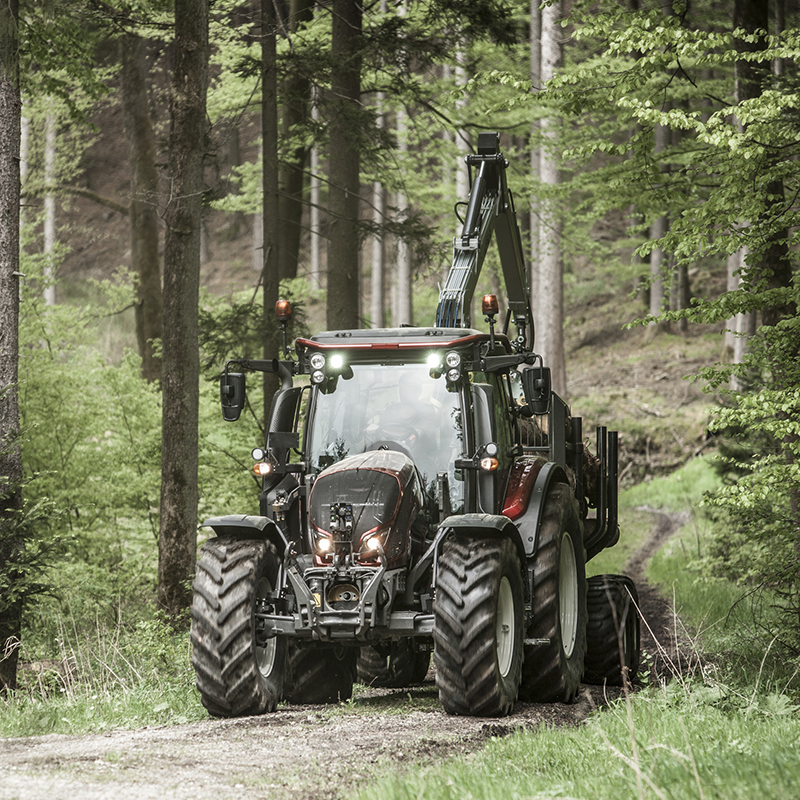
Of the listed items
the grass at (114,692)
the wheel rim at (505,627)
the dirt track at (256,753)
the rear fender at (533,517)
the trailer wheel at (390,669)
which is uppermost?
the rear fender at (533,517)

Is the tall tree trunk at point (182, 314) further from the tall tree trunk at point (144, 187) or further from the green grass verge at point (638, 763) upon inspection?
the tall tree trunk at point (144, 187)

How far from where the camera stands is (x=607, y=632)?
28.4 feet

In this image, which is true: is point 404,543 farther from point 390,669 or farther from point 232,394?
Result: point 390,669

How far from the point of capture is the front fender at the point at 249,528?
690 centimetres

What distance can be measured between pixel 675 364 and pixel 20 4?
20465 mm

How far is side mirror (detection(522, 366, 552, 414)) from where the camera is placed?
708 centimetres

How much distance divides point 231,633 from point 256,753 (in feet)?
4.62

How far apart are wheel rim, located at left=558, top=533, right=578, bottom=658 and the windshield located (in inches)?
55.8

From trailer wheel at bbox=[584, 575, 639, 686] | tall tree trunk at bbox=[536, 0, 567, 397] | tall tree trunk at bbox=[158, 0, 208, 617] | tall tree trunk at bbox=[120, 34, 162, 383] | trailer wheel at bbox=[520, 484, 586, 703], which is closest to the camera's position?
trailer wheel at bbox=[520, 484, 586, 703]

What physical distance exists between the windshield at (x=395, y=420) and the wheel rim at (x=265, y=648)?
1.00 meters

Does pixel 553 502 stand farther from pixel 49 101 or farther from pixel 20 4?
pixel 49 101

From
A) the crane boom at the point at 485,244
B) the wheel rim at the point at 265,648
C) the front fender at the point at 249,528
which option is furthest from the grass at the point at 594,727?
the crane boom at the point at 485,244

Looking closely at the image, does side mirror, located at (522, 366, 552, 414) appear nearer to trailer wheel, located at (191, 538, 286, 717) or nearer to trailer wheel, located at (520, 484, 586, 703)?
trailer wheel, located at (520, 484, 586, 703)

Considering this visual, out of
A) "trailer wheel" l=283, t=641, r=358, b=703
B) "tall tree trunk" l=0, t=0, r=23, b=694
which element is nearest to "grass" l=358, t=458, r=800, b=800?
"trailer wheel" l=283, t=641, r=358, b=703
